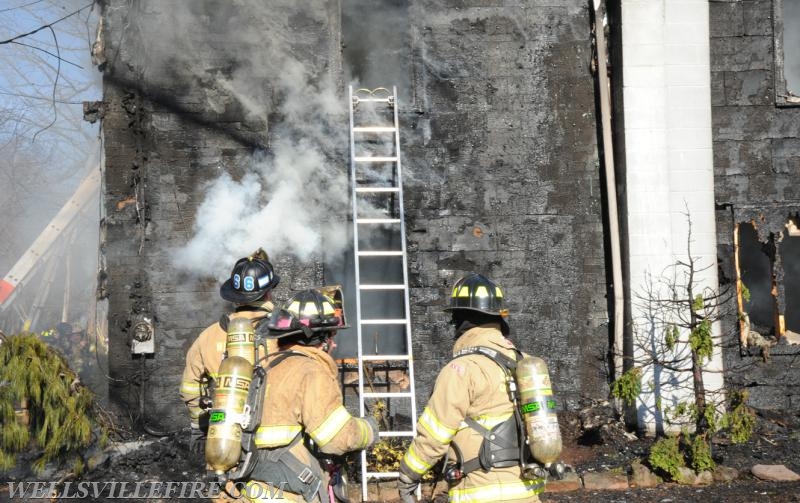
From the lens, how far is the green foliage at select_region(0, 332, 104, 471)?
5.78 m

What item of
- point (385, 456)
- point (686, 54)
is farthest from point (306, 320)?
point (686, 54)

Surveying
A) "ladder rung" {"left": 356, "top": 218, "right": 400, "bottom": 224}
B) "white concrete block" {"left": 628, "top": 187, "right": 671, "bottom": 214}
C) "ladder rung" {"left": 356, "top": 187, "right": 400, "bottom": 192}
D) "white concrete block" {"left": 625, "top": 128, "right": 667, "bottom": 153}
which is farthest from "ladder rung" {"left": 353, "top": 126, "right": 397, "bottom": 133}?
"white concrete block" {"left": 628, "top": 187, "right": 671, "bottom": 214}

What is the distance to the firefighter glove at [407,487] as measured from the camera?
12.5ft

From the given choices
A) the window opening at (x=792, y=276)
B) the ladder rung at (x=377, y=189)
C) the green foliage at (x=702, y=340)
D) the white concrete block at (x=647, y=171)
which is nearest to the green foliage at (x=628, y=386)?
the green foliage at (x=702, y=340)

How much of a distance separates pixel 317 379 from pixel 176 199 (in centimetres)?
493

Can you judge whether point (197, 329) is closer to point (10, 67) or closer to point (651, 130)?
point (651, 130)

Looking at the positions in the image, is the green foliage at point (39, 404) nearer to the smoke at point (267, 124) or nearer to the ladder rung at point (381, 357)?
the smoke at point (267, 124)

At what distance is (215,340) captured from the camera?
476 centimetres

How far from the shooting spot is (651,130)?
8172mm

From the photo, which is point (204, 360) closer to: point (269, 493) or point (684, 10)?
point (269, 493)

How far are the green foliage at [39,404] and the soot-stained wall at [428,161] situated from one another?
61.7 inches

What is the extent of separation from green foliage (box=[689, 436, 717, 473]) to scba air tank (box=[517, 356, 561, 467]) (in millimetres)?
3817

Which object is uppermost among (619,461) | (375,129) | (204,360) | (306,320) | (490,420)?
(375,129)

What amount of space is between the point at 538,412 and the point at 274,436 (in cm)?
123
